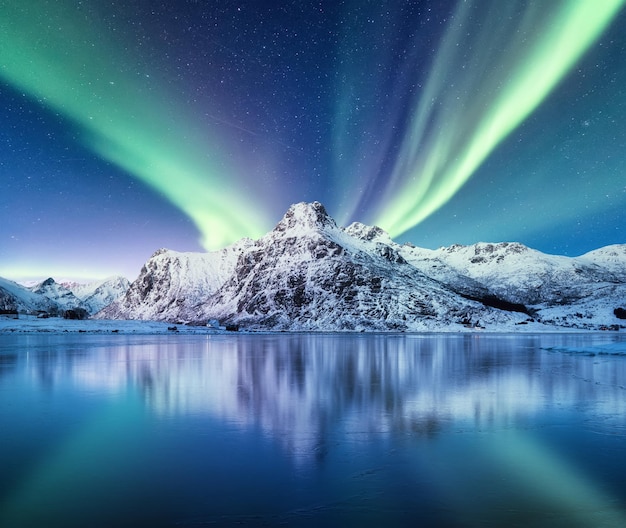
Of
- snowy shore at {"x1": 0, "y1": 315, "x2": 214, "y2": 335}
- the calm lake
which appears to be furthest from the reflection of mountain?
snowy shore at {"x1": 0, "y1": 315, "x2": 214, "y2": 335}

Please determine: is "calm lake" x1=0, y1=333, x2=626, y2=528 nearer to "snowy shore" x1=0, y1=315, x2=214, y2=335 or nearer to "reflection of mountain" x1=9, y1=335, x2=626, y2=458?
"reflection of mountain" x1=9, y1=335, x2=626, y2=458

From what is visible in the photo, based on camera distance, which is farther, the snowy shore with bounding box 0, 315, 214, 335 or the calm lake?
the snowy shore with bounding box 0, 315, 214, 335

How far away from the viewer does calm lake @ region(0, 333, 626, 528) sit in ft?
31.3

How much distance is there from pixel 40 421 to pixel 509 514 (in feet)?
52.0

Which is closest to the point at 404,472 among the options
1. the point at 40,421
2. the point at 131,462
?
the point at 131,462

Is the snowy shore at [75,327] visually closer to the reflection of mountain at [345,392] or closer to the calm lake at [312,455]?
the reflection of mountain at [345,392]

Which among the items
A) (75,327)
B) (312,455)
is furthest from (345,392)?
(75,327)

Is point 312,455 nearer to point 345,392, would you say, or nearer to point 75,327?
point 345,392

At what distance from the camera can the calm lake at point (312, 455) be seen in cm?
955

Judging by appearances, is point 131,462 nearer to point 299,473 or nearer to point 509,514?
point 299,473

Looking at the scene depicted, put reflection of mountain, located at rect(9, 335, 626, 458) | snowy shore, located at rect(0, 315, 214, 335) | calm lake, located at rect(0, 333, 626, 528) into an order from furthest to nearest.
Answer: snowy shore, located at rect(0, 315, 214, 335)
reflection of mountain, located at rect(9, 335, 626, 458)
calm lake, located at rect(0, 333, 626, 528)

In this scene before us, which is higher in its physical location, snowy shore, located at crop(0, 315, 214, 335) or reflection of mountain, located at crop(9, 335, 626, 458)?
reflection of mountain, located at crop(9, 335, 626, 458)

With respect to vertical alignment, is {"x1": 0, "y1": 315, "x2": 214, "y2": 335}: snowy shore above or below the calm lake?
below

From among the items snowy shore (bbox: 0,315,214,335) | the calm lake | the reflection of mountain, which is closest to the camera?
the calm lake
